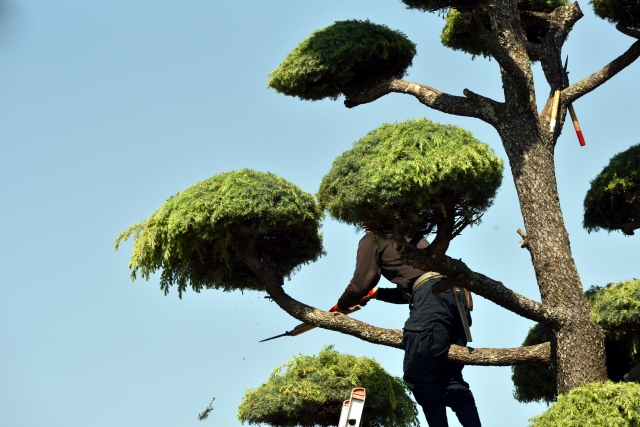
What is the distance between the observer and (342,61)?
1059 centimetres

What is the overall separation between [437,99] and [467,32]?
1.60 metres

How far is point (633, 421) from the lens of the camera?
26.5 ft

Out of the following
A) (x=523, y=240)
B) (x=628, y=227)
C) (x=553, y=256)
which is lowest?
(x=553, y=256)

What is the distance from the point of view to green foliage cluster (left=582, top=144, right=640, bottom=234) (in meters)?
10.3

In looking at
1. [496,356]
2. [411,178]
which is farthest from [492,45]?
[496,356]

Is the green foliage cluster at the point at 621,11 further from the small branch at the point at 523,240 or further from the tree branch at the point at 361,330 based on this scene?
the tree branch at the point at 361,330

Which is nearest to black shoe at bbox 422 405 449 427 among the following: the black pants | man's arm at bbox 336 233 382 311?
the black pants

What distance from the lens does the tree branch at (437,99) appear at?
10094 millimetres

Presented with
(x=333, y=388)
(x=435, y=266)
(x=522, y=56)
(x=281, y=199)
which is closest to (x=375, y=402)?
(x=333, y=388)

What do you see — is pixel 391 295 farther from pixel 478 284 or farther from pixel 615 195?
pixel 615 195

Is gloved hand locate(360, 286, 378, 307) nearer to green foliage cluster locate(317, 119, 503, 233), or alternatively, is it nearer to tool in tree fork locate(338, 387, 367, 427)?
green foliage cluster locate(317, 119, 503, 233)

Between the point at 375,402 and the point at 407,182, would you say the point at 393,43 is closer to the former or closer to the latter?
the point at 407,182

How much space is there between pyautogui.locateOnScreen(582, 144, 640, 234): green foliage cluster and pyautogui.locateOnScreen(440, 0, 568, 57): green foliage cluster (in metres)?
1.82

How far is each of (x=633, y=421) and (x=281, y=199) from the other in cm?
368
